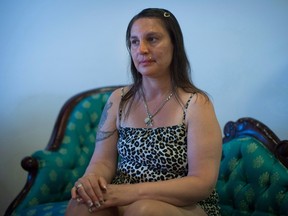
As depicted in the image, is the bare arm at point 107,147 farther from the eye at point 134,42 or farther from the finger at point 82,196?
the eye at point 134,42

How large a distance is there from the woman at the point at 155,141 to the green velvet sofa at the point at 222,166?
0.34m

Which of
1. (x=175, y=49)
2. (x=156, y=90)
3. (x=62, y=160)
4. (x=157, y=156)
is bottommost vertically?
(x=62, y=160)

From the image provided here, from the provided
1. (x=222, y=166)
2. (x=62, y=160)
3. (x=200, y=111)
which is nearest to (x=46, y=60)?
(x=62, y=160)

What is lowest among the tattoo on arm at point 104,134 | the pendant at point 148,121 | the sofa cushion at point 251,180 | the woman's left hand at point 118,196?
the sofa cushion at point 251,180

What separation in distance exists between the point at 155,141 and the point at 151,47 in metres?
0.35

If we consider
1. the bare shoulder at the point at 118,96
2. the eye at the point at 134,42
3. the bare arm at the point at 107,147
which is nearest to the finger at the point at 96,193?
the bare arm at the point at 107,147

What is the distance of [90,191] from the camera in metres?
1.20

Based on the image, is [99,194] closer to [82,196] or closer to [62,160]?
[82,196]

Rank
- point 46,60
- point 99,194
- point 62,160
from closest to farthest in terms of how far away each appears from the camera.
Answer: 1. point 99,194
2. point 62,160
3. point 46,60

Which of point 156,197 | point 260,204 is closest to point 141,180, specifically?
point 156,197

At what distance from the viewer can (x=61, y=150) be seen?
2043 mm

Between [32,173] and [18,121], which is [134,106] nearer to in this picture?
[32,173]

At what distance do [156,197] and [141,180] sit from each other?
0.51 ft

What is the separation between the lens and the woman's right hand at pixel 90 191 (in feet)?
3.87
